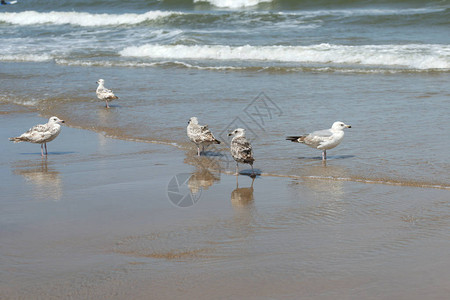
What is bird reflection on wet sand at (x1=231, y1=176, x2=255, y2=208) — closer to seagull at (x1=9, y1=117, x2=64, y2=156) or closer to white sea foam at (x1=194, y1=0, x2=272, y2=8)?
seagull at (x1=9, y1=117, x2=64, y2=156)

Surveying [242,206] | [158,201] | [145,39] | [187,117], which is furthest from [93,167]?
[145,39]

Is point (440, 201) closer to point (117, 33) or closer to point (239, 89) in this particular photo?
point (239, 89)

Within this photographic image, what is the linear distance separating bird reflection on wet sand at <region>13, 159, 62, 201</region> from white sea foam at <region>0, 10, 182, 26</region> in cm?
2325

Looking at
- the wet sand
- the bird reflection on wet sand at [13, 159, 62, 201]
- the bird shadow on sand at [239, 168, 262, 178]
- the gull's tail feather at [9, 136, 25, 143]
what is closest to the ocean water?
the bird shadow on sand at [239, 168, 262, 178]

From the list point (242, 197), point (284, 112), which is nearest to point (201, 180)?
point (242, 197)

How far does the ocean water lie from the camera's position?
8758 millimetres

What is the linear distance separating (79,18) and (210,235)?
1171 inches

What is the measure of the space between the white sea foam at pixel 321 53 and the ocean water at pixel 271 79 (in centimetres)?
5

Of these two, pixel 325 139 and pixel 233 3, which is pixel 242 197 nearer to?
pixel 325 139

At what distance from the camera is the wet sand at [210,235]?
4609mm

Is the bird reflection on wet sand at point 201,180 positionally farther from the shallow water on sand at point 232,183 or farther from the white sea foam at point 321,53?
the white sea foam at point 321,53

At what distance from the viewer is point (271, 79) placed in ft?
50.6

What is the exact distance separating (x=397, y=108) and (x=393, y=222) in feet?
18.3

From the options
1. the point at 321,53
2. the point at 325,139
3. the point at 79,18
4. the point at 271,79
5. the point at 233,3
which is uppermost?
the point at 233,3
